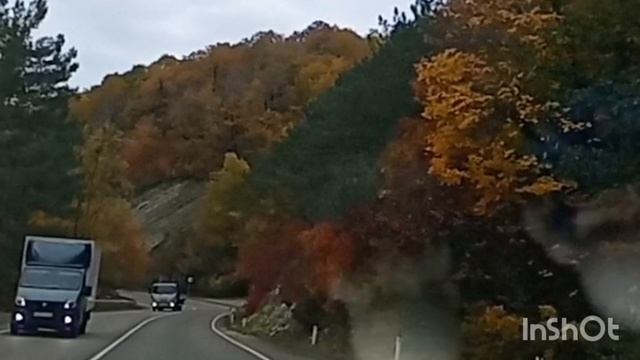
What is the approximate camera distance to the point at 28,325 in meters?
37.5

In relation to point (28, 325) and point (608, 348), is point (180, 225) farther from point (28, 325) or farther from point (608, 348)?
point (608, 348)

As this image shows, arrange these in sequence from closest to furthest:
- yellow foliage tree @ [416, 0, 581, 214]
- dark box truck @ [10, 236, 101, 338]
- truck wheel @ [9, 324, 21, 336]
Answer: yellow foliage tree @ [416, 0, 581, 214], dark box truck @ [10, 236, 101, 338], truck wheel @ [9, 324, 21, 336]

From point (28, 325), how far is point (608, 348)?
20980mm

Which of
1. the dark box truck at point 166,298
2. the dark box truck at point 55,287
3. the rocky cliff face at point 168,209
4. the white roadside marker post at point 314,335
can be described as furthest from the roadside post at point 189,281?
the dark box truck at point 55,287

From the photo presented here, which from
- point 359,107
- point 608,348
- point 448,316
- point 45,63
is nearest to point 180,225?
point 45,63

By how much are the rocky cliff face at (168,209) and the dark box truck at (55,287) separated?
279 ft

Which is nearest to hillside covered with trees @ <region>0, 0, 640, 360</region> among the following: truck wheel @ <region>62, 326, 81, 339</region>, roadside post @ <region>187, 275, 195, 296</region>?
truck wheel @ <region>62, 326, 81, 339</region>

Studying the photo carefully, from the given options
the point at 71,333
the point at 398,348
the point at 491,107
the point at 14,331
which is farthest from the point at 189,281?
the point at 491,107

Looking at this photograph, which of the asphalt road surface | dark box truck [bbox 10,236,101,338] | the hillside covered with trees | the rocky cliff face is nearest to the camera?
the hillside covered with trees

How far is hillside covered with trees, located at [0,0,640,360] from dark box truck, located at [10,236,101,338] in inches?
278

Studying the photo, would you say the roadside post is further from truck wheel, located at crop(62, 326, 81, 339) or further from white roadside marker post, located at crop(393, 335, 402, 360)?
white roadside marker post, located at crop(393, 335, 402, 360)

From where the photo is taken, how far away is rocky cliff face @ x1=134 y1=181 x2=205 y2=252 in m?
127

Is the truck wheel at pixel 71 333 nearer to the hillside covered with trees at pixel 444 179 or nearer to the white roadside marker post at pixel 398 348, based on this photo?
the hillside covered with trees at pixel 444 179

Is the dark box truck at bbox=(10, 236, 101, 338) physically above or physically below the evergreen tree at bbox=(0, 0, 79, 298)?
below
